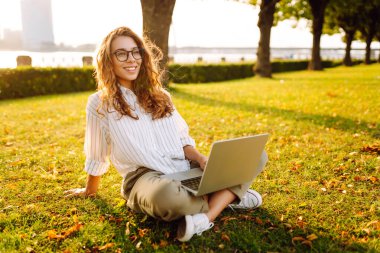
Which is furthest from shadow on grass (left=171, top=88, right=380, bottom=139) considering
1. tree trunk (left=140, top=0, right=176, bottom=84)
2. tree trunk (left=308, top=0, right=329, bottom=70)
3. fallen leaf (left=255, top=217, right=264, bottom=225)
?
tree trunk (left=308, top=0, right=329, bottom=70)

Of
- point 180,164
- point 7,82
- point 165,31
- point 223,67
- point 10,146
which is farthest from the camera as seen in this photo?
point 223,67

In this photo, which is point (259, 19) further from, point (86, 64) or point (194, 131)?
point (194, 131)

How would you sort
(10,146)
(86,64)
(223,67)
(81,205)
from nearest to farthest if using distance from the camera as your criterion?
(81,205) < (10,146) < (86,64) < (223,67)

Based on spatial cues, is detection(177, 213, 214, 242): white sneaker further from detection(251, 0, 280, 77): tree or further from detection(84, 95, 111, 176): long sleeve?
detection(251, 0, 280, 77): tree

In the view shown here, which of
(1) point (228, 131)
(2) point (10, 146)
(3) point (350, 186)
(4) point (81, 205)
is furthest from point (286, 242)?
(2) point (10, 146)

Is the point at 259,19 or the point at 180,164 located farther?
the point at 259,19

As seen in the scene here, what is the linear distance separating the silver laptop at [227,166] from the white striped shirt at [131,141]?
0.63ft

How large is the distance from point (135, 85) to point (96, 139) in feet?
1.95

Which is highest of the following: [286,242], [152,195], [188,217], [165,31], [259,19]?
[259,19]

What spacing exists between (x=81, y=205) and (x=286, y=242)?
74.2 inches

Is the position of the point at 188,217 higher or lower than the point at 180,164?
lower

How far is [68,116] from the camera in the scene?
8633 mm

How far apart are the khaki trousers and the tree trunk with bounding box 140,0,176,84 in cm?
767

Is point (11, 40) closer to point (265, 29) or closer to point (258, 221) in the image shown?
point (265, 29)
